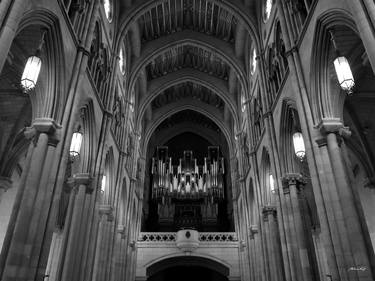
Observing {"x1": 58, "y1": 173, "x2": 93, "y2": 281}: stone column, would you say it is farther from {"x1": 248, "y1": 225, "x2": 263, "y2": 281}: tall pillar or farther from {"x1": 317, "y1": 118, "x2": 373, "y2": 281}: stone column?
{"x1": 248, "y1": 225, "x2": 263, "y2": 281}: tall pillar

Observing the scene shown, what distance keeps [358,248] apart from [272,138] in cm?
765

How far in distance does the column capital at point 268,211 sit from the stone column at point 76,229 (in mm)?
8683

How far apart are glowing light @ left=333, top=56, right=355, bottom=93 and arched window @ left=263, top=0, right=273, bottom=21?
32.0 feet

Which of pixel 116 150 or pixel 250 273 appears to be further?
pixel 250 273

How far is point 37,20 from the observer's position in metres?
9.75

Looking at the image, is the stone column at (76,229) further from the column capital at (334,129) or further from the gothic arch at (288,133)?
the column capital at (334,129)

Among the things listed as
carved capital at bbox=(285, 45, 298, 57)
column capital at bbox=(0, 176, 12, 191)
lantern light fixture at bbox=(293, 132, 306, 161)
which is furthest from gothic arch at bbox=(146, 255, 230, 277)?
carved capital at bbox=(285, 45, 298, 57)

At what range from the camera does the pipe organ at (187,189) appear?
2889cm

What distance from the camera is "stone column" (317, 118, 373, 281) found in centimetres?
829

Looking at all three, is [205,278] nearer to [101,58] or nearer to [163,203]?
[163,203]

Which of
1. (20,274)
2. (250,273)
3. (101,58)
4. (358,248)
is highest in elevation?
(101,58)

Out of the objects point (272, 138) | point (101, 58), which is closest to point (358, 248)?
point (272, 138)

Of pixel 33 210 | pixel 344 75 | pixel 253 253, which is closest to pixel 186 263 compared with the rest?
pixel 253 253

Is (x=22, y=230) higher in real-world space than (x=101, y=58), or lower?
lower
